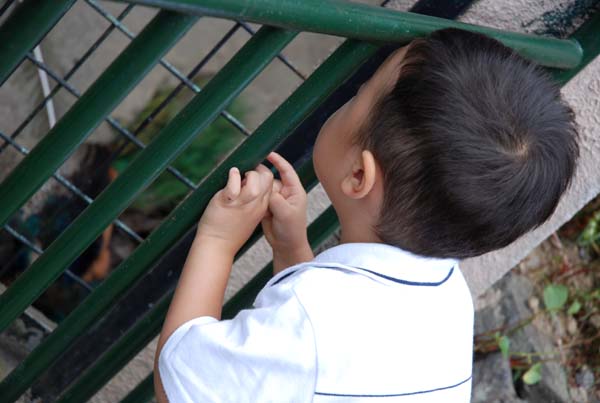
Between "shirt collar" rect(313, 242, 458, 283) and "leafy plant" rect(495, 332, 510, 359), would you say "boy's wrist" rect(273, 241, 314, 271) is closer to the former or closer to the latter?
"shirt collar" rect(313, 242, 458, 283)

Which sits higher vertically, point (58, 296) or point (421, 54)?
point (421, 54)

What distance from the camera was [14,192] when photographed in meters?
1.01

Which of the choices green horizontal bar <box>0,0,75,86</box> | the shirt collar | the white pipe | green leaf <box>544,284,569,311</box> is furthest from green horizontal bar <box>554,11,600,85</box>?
the white pipe

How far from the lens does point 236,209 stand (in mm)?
1106

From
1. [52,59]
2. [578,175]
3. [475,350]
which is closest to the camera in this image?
[578,175]

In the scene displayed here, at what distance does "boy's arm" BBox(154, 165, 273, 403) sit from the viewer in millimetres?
1094

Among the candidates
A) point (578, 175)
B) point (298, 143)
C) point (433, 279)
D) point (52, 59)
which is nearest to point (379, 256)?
point (433, 279)

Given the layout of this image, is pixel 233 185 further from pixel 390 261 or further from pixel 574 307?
pixel 574 307

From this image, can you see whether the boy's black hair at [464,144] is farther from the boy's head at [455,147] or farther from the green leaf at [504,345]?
the green leaf at [504,345]

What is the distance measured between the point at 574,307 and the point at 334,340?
5.96 feet

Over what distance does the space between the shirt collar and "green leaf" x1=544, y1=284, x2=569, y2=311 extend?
4.92 feet

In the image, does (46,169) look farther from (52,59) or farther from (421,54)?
(52,59)

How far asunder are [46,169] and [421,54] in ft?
1.60

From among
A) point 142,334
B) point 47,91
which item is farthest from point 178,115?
point 47,91
